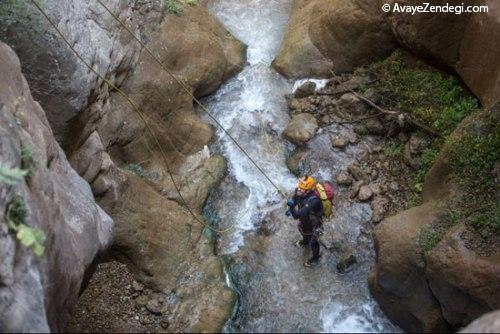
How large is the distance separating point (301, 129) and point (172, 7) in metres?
4.60

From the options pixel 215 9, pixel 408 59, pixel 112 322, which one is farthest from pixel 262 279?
pixel 215 9

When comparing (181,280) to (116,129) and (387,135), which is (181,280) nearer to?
(116,129)

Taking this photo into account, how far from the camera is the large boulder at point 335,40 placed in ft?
41.5

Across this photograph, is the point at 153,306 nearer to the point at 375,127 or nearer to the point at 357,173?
the point at 357,173

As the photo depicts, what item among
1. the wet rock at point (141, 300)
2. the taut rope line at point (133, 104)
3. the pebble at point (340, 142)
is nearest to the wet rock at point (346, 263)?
the taut rope line at point (133, 104)

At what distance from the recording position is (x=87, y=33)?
975cm

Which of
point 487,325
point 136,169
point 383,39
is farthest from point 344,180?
point 487,325

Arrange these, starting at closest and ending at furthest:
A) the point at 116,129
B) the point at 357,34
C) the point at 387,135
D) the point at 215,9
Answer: the point at 116,129, the point at 387,135, the point at 357,34, the point at 215,9

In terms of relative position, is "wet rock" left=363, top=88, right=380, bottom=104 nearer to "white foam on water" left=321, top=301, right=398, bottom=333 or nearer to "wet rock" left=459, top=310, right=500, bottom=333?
"white foam on water" left=321, top=301, right=398, bottom=333

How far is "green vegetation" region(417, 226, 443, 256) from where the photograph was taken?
8273 millimetres

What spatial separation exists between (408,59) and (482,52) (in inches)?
89.2

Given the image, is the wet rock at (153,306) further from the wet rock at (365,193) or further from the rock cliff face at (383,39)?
the rock cliff face at (383,39)

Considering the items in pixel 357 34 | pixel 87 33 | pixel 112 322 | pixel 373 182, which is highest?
pixel 357 34

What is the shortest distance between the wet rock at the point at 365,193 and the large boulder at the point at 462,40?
2.83m
